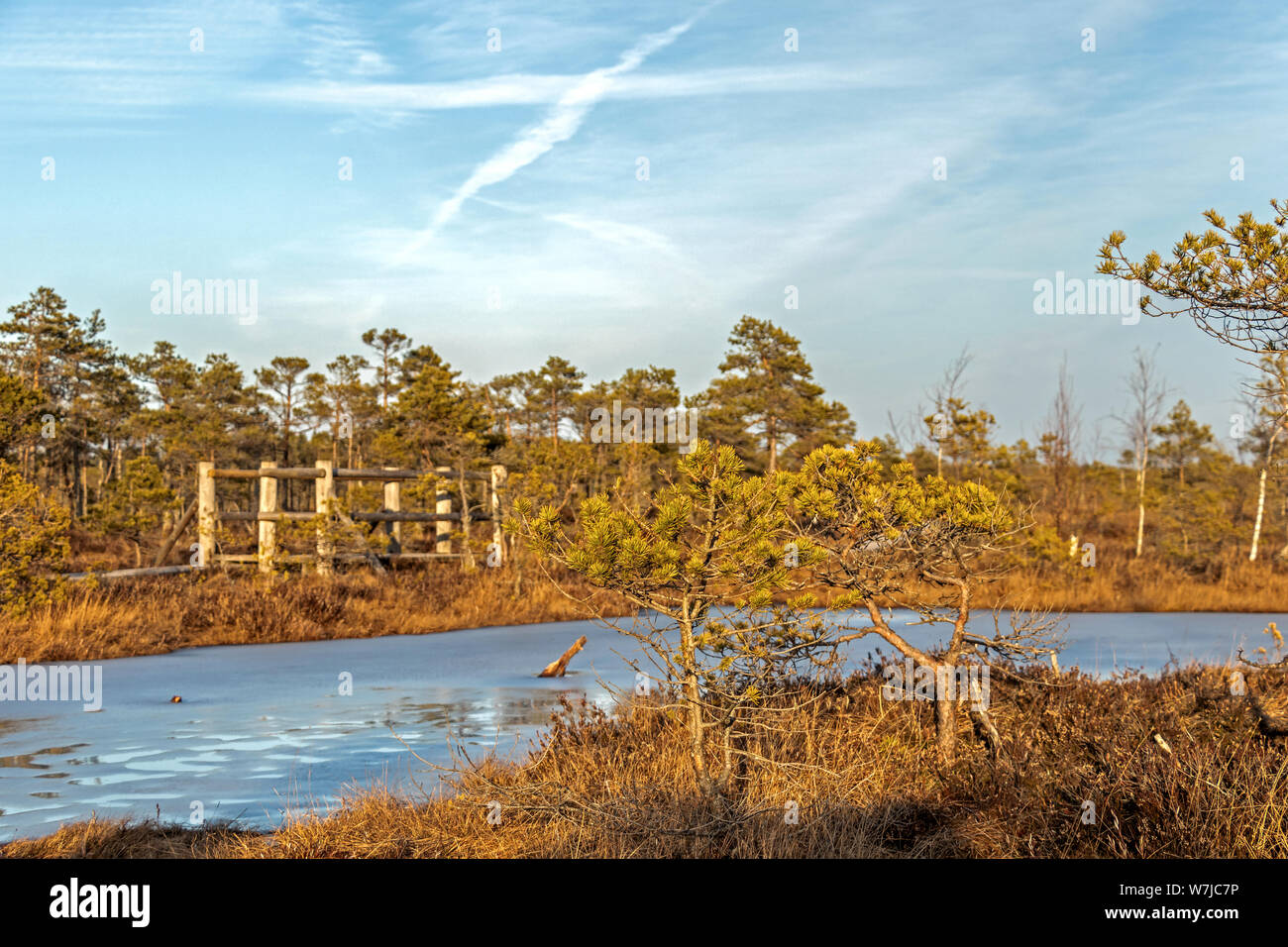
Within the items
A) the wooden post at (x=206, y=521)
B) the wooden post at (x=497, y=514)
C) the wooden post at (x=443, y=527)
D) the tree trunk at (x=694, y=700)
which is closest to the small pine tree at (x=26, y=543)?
the wooden post at (x=206, y=521)

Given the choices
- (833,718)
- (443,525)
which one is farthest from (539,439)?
(833,718)

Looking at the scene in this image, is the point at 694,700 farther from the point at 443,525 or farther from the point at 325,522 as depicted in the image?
the point at 443,525

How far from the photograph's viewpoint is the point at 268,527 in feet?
69.9

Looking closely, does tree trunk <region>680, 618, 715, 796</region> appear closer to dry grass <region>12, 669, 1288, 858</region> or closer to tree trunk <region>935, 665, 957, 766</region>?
dry grass <region>12, 669, 1288, 858</region>

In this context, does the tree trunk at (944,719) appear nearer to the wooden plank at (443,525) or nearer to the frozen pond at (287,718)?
the frozen pond at (287,718)

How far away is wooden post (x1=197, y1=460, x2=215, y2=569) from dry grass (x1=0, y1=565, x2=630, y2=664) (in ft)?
2.20

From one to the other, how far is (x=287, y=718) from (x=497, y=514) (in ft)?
42.7

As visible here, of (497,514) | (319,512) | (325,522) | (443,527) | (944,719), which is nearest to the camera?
(944,719)

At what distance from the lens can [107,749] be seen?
352 inches

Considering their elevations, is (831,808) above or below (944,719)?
below

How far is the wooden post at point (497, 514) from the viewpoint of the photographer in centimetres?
2277

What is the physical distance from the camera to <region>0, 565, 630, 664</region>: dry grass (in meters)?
14.1

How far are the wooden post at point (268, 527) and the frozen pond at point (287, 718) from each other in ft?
14.7
